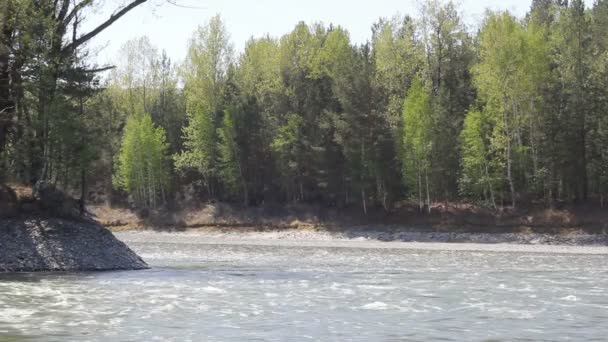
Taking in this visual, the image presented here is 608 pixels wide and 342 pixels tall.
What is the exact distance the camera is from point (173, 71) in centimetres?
8838

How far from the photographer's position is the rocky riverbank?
86.8 ft

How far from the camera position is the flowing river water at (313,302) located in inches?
591

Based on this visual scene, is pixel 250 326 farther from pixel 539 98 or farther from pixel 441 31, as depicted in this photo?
pixel 441 31

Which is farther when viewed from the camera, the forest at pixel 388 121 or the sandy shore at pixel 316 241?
the forest at pixel 388 121

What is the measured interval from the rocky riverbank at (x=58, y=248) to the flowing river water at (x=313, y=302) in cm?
147

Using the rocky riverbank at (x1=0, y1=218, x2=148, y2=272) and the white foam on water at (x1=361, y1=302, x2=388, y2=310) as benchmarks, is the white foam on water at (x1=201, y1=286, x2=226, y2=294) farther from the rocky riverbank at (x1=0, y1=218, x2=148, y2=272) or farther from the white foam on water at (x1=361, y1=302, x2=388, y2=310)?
the rocky riverbank at (x1=0, y1=218, x2=148, y2=272)

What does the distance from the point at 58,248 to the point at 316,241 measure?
100ft

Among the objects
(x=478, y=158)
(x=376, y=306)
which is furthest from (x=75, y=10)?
(x=478, y=158)

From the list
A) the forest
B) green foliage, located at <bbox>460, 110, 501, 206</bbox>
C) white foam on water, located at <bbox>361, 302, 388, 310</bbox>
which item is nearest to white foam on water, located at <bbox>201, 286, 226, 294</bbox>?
white foam on water, located at <bbox>361, 302, 388, 310</bbox>

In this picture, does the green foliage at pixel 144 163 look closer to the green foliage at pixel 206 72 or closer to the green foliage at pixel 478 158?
the green foliage at pixel 206 72

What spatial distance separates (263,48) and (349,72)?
15929 millimetres

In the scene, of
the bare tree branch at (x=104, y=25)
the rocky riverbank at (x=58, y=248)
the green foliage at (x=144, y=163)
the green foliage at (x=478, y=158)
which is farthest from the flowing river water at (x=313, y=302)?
the green foliage at (x=144, y=163)

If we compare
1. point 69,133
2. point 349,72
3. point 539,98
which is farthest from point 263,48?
point 69,133

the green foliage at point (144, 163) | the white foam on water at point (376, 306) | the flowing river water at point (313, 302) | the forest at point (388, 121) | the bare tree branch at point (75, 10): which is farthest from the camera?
the green foliage at point (144, 163)
